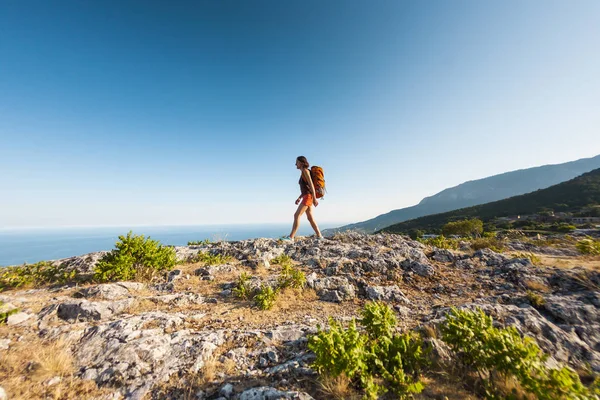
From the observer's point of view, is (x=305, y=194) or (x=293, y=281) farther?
(x=305, y=194)

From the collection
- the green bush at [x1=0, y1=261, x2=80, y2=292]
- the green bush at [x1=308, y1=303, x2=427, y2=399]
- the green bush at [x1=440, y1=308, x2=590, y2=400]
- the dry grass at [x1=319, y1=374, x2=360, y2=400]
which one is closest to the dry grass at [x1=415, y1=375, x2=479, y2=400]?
the green bush at [x1=308, y1=303, x2=427, y2=399]

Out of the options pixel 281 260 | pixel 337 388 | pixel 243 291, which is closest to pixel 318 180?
pixel 281 260

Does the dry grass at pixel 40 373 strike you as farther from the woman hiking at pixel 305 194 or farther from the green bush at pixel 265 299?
the woman hiking at pixel 305 194

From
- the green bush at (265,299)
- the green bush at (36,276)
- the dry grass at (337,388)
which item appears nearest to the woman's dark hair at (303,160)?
the green bush at (265,299)

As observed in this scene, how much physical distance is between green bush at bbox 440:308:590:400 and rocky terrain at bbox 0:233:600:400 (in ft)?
1.45

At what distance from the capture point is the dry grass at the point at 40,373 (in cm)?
281

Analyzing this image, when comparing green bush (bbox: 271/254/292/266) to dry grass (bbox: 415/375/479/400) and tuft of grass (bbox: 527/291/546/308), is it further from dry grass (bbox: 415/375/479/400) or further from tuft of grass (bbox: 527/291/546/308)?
tuft of grass (bbox: 527/291/546/308)

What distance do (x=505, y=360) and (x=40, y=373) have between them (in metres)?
5.91

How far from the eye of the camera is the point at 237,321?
476 cm

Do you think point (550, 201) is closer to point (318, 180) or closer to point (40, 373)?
point (318, 180)

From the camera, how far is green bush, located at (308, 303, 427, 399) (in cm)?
268

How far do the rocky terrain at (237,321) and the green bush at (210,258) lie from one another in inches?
21.3

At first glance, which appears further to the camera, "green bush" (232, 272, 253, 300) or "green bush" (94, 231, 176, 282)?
"green bush" (94, 231, 176, 282)

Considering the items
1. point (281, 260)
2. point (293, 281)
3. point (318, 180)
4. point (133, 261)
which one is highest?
point (318, 180)
